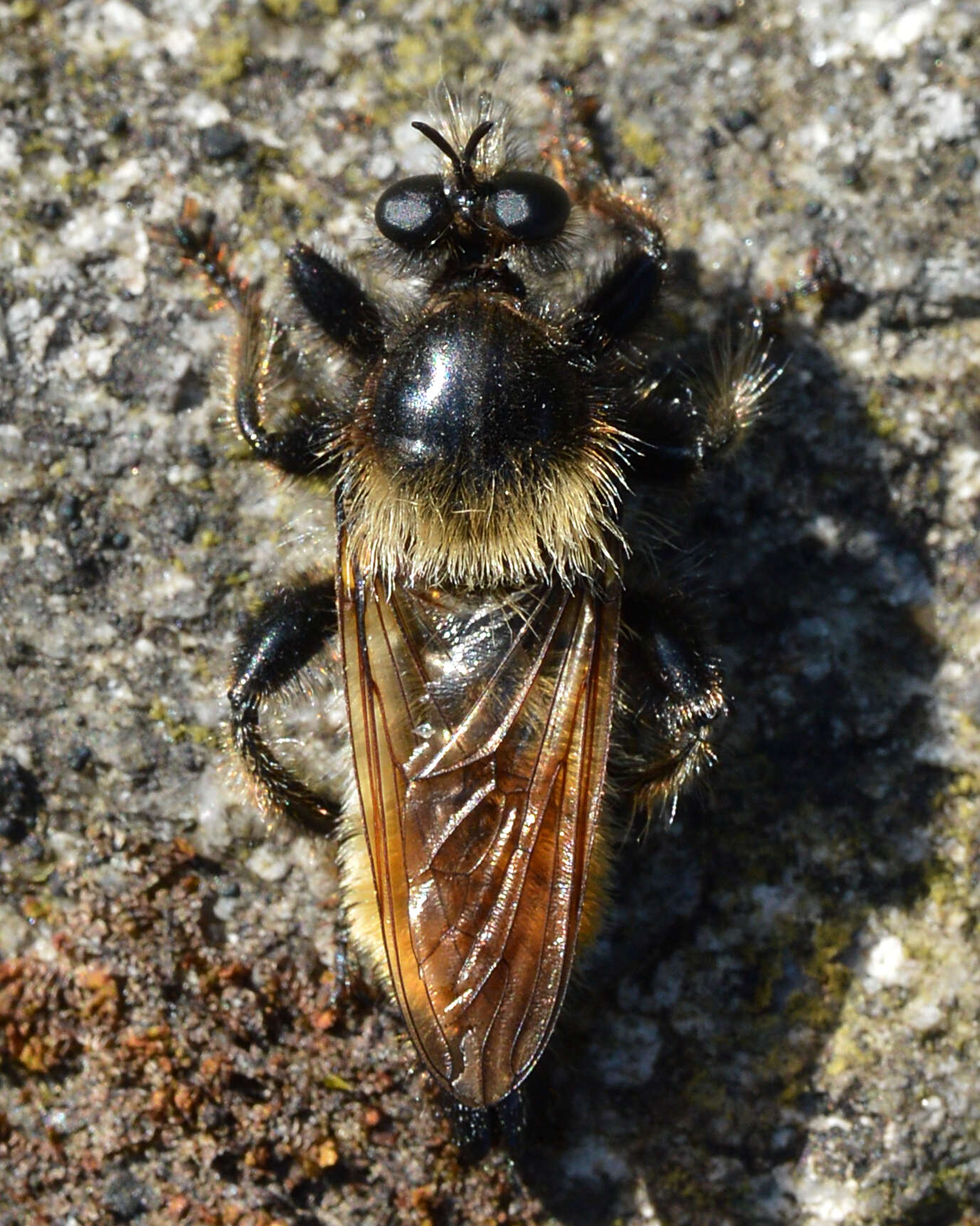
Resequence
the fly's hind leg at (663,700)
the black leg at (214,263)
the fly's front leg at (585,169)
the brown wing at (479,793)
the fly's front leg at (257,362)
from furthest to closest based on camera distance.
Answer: the black leg at (214,263) → the fly's front leg at (585,169) → the fly's front leg at (257,362) → the fly's hind leg at (663,700) → the brown wing at (479,793)

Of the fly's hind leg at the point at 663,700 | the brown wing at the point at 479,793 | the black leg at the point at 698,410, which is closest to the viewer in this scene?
the brown wing at the point at 479,793

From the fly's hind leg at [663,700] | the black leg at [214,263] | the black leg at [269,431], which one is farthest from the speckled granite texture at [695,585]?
the fly's hind leg at [663,700]

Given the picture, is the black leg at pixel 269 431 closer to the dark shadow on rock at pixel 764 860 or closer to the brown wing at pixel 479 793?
the brown wing at pixel 479 793

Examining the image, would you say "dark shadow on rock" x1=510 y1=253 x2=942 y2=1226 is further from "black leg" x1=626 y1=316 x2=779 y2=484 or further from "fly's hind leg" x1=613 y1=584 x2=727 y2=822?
"fly's hind leg" x1=613 y1=584 x2=727 y2=822

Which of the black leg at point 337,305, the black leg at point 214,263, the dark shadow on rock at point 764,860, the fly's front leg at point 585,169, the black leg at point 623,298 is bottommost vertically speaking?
the dark shadow on rock at point 764,860

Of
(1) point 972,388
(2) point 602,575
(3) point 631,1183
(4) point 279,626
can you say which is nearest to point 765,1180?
(3) point 631,1183

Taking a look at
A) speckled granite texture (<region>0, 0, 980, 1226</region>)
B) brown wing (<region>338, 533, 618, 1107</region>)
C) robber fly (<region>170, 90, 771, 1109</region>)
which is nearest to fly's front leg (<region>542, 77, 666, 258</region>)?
robber fly (<region>170, 90, 771, 1109</region>)

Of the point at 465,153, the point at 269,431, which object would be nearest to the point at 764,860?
the point at 269,431
